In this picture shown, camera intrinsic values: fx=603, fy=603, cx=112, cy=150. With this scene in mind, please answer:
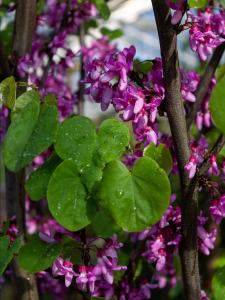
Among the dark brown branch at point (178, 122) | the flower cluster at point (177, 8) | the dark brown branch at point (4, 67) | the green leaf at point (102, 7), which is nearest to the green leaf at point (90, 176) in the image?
the dark brown branch at point (178, 122)

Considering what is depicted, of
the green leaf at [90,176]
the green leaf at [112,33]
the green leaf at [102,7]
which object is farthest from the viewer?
the green leaf at [112,33]

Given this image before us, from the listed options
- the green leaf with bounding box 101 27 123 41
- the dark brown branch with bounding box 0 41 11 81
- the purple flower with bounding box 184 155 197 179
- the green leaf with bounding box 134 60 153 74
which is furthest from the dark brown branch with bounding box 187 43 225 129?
the green leaf with bounding box 101 27 123 41

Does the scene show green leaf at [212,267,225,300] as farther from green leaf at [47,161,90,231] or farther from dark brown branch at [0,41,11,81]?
dark brown branch at [0,41,11,81]

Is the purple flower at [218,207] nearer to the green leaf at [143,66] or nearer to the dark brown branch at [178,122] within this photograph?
the dark brown branch at [178,122]

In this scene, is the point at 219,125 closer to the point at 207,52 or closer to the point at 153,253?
the point at 207,52

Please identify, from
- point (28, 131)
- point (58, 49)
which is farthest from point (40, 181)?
point (58, 49)

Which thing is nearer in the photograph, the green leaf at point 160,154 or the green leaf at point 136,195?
the green leaf at point 136,195
